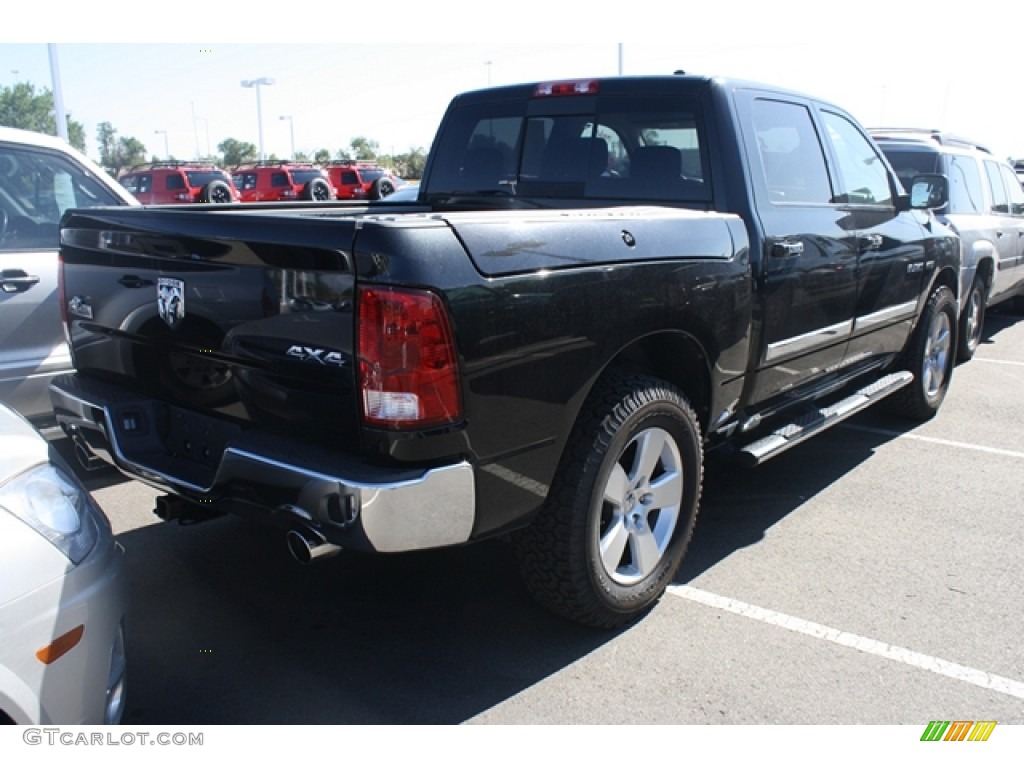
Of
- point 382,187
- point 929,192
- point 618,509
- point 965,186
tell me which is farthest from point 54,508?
point 382,187

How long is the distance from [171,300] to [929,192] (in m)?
4.53

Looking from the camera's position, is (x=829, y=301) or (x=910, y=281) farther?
(x=910, y=281)

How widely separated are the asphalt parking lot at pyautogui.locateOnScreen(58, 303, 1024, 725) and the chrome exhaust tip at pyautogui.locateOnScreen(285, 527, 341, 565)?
61cm

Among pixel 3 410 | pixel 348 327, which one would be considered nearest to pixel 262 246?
pixel 348 327

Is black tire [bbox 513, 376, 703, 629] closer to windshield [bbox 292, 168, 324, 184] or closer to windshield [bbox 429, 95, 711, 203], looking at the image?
windshield [bbox 429, 95, 711, 203]

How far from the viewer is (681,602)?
11.7 ft

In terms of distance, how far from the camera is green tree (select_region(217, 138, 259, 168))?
9329 centimetres

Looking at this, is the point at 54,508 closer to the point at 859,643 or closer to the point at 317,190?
the point at 859,643

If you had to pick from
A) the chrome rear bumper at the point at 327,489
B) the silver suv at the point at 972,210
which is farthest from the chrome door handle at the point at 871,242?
the chrome rear bumper at the point at 327,489

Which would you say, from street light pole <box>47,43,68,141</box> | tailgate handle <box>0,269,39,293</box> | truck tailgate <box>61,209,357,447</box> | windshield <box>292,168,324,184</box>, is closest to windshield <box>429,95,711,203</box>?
→ truck tailgate <box>61,209,357,447</box>

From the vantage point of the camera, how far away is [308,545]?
249 centimetres

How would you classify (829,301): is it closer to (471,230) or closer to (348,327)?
(471,230)
